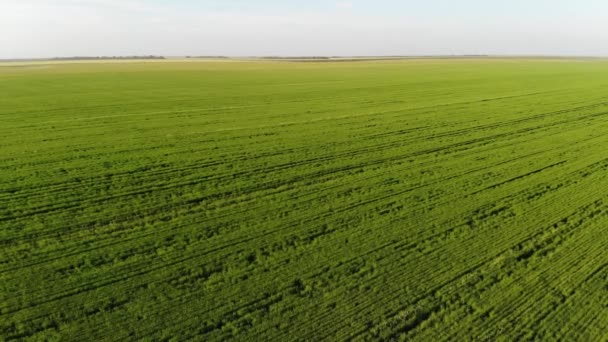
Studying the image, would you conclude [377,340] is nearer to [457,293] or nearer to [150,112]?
[457,293]

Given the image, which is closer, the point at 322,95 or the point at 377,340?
the point at 377,340

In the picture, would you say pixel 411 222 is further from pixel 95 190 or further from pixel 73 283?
pixel 95 190

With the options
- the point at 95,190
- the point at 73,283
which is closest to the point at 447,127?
the point at 95,190

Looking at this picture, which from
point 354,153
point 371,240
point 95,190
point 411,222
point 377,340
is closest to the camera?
point 377,340

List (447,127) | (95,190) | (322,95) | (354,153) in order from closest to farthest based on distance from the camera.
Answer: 1. (95,190)
2. (354,153)
3. (447,127)
4. (322,95)

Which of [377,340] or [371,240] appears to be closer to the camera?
[377,340]

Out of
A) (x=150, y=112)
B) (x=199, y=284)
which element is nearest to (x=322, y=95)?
(x=150, y=112)
